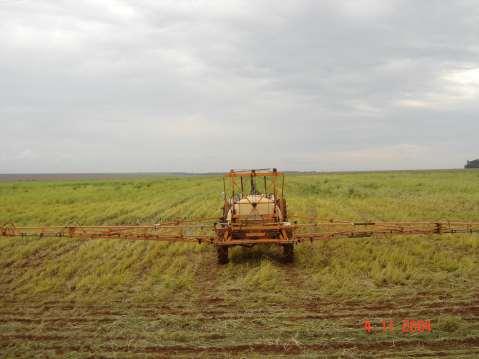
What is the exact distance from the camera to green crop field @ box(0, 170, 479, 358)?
506cm

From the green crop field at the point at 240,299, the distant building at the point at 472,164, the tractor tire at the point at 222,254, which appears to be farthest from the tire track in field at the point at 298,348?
the distant building at the point at 472,164

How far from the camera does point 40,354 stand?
4.94 m

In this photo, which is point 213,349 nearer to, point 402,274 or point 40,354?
point 40,354

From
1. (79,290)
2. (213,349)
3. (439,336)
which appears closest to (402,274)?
(439,336)

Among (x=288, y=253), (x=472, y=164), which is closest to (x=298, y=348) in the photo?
(x=288, y=253)

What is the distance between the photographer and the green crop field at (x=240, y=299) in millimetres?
5059

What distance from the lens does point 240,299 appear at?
22.4 ft

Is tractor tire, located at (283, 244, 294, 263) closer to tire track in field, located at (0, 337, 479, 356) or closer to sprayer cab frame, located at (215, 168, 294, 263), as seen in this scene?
sprayer cab frame, located at (215, 168, 294, 263)

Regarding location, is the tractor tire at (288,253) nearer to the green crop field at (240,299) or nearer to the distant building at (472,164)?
the green crop field at (240,299)

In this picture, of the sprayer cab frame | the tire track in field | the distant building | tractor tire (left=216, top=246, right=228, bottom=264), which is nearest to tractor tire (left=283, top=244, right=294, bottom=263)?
the sprayer cab frame

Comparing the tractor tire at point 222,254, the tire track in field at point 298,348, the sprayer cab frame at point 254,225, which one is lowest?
the tire track in field at point 298,348

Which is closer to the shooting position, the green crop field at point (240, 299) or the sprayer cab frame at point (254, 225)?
Answer: the green crop field at point (240, 299)

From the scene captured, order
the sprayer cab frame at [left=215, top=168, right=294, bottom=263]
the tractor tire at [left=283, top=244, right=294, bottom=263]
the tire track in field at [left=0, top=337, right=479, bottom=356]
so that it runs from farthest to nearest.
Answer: the tractor tire at [left=283, top=244, right=294, bottom=263] → the sprayer cab frame at [left=215, top=168, right=294, bottom=263] → the tire track in field at [left=0, top=337, right=479, bottom=356]

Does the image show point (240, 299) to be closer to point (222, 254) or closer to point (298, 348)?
point (298, 348)
